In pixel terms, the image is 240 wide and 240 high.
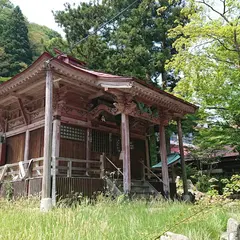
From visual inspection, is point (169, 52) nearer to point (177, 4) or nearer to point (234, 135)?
point (177, 4)

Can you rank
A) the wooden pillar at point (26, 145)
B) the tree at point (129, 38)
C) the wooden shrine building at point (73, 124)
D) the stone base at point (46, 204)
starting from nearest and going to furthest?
the stone base at point (46, 204) < the wooden shrine building at point (73, 124) < the wooden pillar at point (26, 145) < the tree at point (129, 38)

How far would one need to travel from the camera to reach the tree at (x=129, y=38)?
788 inches

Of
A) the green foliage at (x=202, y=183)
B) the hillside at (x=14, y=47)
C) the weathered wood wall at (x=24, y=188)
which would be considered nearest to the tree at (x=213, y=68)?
the green foliage at (x=202, y=183)

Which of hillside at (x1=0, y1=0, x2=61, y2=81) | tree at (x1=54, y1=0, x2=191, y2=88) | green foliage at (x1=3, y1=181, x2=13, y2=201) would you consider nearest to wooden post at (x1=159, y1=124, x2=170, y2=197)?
green foliage at (x1=3, y1=181, x2=13, y2=201)

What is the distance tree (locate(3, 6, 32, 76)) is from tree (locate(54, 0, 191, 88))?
1052 centimetres

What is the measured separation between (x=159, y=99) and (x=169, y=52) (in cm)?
1135

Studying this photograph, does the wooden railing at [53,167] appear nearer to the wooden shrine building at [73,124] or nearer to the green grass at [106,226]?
the wooden shrine building at [73,124]

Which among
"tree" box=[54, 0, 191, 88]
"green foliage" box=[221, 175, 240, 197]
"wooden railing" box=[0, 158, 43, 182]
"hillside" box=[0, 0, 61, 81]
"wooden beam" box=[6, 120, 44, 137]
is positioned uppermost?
"hillside" box=[0, 0, 61, 81]

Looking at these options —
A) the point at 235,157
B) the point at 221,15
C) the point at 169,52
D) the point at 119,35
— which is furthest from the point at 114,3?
the point at 235,157

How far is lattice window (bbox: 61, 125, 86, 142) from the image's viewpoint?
10.4 m

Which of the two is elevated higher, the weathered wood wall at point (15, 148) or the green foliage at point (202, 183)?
the weathered wood wall at point (15, 148)

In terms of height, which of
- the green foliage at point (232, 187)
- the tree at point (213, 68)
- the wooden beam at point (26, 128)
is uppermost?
the tree at point (213, 68)

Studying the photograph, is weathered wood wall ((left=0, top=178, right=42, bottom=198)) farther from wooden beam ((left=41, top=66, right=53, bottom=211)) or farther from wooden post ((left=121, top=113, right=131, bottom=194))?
wooden post ((left=121, top=113, right=131, bottom=194))

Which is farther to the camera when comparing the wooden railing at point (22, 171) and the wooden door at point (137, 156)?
the wooden door at point (137, 156)
